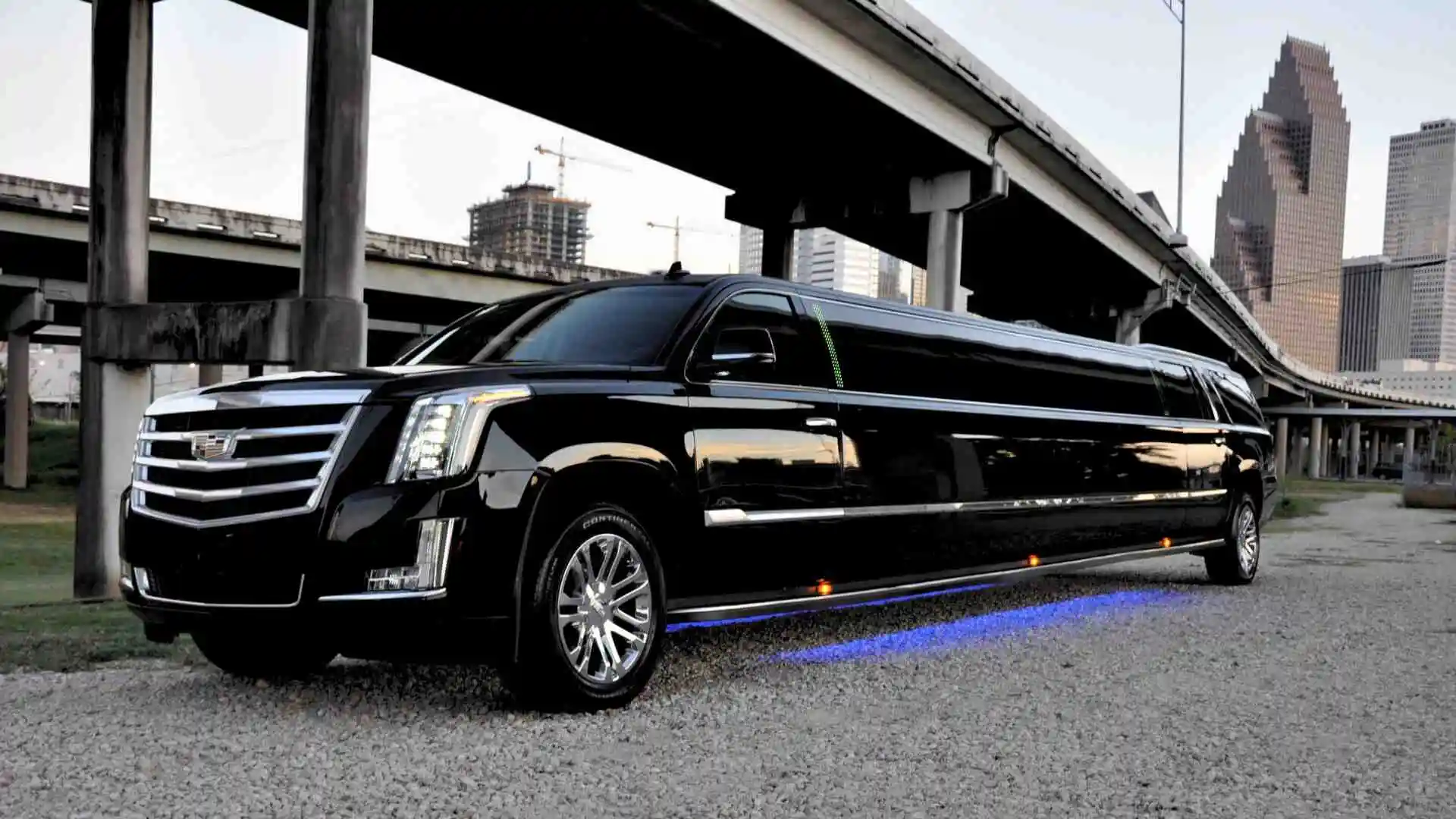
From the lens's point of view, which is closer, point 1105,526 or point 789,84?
point 1105,526

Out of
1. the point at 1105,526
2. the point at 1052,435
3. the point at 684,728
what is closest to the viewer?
the point at 684,728

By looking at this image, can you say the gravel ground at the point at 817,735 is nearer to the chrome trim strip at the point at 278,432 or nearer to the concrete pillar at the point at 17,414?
the chrome trim strip at the point at 278,432

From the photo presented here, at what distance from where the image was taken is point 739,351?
21.3 ft

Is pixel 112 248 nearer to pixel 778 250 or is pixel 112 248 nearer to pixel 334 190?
pixel 334 190

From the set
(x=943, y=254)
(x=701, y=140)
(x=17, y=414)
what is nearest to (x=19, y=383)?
(x=17, y=414)

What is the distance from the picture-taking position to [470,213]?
192 meters

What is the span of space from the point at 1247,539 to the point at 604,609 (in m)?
8.19

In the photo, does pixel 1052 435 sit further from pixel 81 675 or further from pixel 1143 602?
pixel 81 675

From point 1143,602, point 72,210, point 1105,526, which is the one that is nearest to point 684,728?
point 1105,526

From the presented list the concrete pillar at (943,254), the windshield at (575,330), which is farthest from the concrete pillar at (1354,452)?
the windshield at (575,330)

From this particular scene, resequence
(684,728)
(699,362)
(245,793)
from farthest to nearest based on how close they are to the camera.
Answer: (699,362) → (684,728) → (245,793)

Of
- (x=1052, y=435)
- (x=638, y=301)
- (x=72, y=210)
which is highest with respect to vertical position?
(x=72, y=210)

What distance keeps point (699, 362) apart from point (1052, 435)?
3.50 meters

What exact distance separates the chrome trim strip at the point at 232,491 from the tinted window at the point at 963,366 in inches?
115
